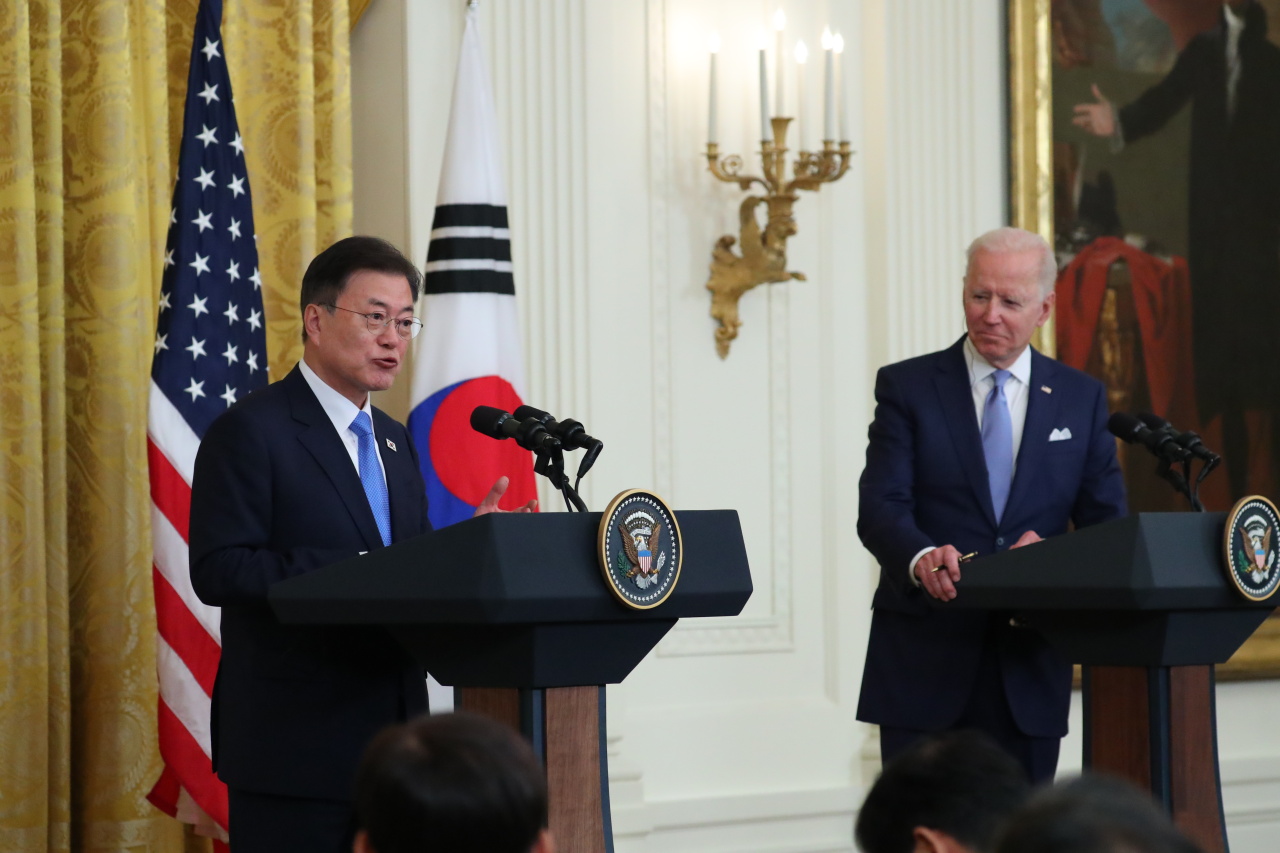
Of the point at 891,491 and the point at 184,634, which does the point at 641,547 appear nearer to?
the point at 891,491

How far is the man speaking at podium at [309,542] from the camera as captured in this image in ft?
9.34

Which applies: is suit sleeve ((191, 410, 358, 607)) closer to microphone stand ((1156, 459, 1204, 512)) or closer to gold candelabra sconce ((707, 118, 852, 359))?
microphone stand ((1156, 459, 1204, 512))

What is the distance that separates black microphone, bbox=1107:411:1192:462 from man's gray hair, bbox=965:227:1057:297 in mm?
513

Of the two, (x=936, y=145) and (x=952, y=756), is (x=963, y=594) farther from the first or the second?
(x=936, y=145)

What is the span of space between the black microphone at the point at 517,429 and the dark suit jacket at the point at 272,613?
0.34 m

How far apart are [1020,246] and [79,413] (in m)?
2.79

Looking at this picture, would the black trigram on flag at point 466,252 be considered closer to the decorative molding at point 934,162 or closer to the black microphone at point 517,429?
the decorative molding at point 934,162

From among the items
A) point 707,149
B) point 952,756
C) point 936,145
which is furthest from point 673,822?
point 952,756

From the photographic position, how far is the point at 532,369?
5.39 m

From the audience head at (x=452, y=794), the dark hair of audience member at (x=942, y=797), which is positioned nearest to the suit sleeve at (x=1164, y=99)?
the dark hair of audience member at (x=942, y=797)

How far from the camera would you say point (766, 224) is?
5.73m

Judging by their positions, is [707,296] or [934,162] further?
[934,162]

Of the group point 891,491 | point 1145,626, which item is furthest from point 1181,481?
point 891,491

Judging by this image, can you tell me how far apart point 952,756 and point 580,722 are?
40.3 inches
